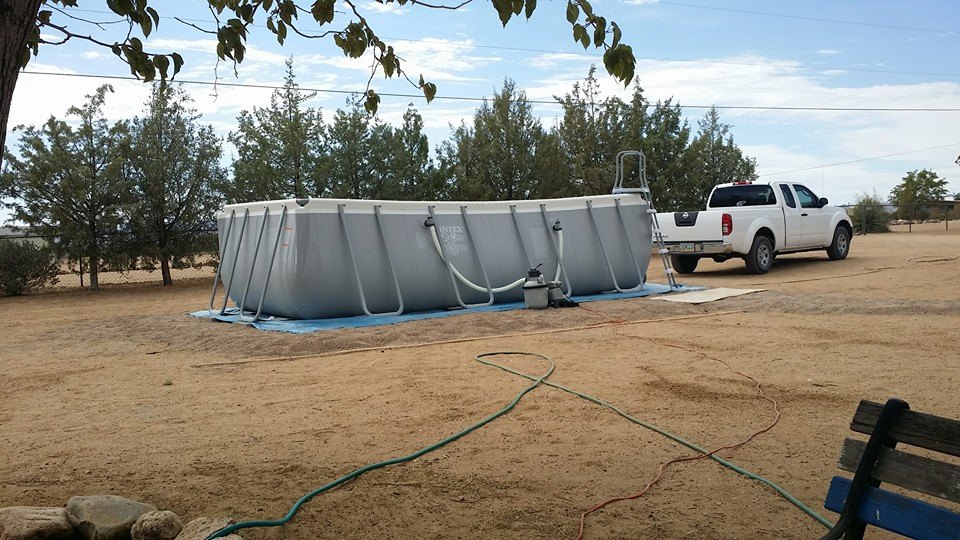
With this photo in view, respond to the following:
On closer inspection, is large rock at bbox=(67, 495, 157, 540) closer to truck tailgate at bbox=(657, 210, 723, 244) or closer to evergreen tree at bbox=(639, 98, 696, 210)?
truck tailgate at bbox=(657, 210, 723, 244)

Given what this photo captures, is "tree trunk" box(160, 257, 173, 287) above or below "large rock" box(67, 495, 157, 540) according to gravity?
below

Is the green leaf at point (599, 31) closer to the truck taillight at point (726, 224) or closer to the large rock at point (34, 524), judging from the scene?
the large rock at point (34, 524)

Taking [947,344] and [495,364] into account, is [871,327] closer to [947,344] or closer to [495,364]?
[947,344]

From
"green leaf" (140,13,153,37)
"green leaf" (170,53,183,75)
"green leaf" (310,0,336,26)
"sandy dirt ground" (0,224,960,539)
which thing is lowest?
"sandy dirt ground" (0,224,960,539)

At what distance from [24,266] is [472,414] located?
1841 centimetres

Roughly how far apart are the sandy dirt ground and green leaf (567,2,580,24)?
8.45 ft

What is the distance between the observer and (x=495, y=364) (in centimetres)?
829

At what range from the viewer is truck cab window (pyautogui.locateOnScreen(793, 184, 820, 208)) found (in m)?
19.0

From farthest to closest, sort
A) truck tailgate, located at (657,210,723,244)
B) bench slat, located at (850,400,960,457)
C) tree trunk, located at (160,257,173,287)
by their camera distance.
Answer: tree trunk, located at (160,257,173,287) → truck tailgate, located at (657,210,723,244) → bench slat, located at (850,400,960,457)

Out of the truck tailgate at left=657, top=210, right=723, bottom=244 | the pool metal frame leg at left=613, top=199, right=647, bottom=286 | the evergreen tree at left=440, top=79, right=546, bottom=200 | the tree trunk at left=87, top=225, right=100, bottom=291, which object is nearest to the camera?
the pool metal frame leg at left=613, top=199, right=647, bottom=286

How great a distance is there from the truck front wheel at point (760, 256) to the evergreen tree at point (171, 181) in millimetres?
14472

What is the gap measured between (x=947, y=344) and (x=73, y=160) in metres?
19.5

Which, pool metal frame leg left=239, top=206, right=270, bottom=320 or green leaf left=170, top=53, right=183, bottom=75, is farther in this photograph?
pool metal frame leg left=239, top=206, right=270, bottom=320

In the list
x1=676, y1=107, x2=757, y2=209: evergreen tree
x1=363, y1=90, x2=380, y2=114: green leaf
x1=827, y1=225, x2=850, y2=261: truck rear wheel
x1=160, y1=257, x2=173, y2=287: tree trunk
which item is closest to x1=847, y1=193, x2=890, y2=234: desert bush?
x1=676, y1=107, x2=757, y2=209: evergreen tree
